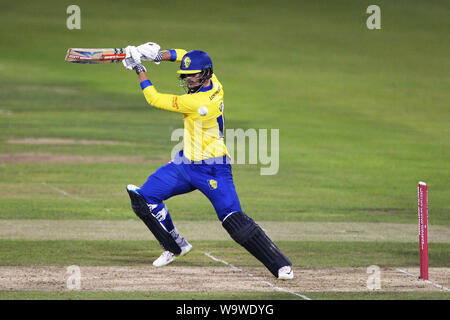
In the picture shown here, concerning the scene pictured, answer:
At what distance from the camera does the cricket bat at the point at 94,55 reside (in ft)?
33.1

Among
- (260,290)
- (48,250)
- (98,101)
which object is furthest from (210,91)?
(98,101)

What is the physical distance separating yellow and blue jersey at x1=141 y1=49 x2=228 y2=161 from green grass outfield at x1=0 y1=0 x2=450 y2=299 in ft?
5.49

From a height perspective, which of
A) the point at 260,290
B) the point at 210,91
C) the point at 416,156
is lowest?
the point at 416,156

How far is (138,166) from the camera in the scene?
21562 mm

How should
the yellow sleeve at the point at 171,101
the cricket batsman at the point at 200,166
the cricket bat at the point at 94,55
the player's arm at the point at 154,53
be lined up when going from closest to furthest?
the yellow sleeve at the point at 171,101 < the cricket batsman at the point at 200,166 < the cricket bat at the point at 94,55 < the player's arm at the point at 154,53

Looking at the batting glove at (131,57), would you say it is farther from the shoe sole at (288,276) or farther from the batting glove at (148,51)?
the shoe sole at (288,276)

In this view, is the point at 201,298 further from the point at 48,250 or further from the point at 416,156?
the point at 416,156

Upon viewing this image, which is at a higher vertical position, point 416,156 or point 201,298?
point 201,298

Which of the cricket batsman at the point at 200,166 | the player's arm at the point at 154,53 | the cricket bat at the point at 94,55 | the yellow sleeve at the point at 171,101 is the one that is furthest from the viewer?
the player's arm at the point at 154,53

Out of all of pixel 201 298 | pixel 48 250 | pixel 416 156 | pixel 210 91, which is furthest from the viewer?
pixel 416 156

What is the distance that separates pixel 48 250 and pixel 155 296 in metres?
3.27

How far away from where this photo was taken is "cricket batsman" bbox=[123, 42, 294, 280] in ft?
32.3

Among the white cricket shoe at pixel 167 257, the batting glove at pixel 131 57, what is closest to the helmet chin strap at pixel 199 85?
the batting glove at pixel 131 57

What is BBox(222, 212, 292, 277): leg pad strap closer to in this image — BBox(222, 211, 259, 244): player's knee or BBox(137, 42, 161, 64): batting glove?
BBox(222, 211, 259, 244): player's knee
